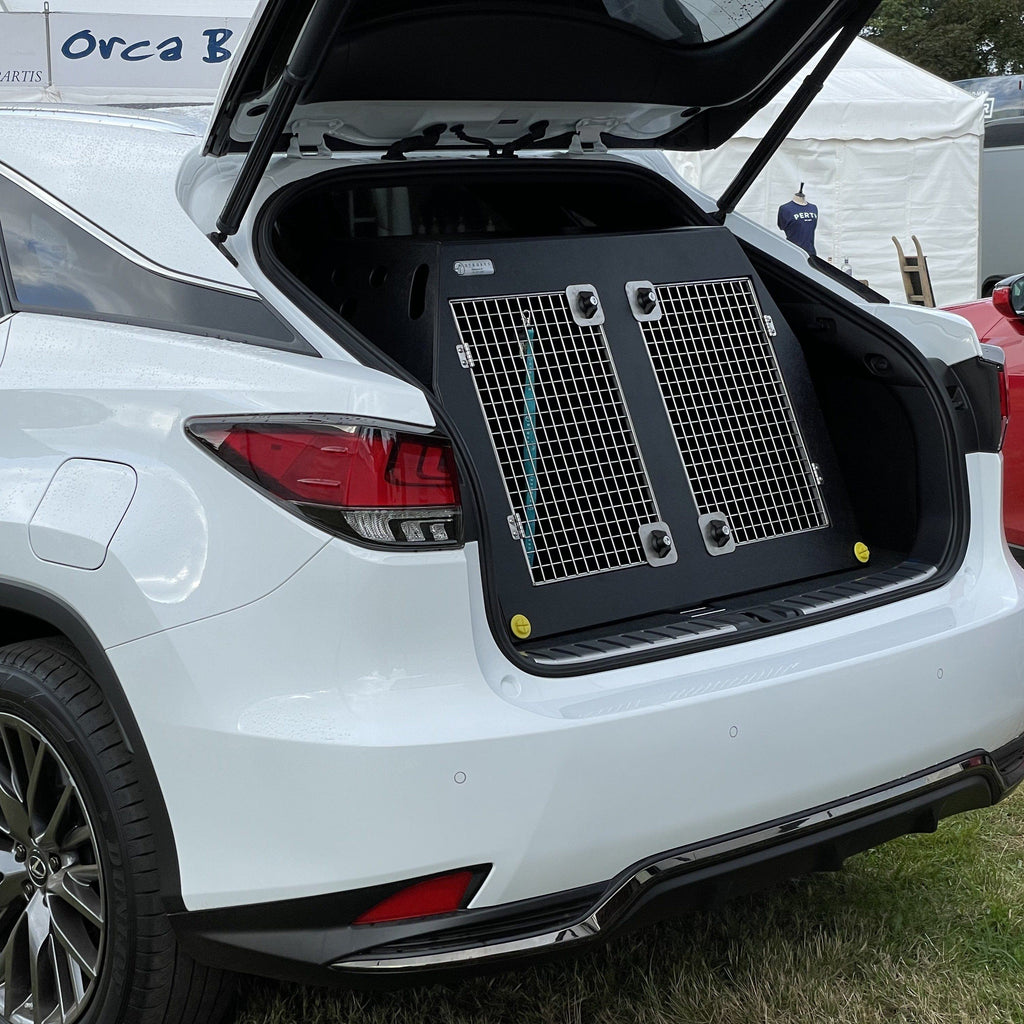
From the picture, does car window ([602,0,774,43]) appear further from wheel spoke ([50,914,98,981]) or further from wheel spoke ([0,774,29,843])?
wheel spoke ([50,914,98,981])

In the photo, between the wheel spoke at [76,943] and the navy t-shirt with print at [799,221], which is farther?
the navy t-shirt with print at [799,221]

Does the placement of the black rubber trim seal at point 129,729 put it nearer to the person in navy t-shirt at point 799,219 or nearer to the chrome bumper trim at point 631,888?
the chrome bumper trim at point 631,888

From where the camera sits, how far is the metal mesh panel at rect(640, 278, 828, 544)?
269cm

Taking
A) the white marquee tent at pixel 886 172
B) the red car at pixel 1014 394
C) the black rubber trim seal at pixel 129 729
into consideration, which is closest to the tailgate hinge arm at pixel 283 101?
the black rubber trim seal at pixel 129 729

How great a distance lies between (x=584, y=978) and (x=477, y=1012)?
233 millimetres

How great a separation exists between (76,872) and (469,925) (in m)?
0.74

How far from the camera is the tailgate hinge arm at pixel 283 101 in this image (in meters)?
1.98

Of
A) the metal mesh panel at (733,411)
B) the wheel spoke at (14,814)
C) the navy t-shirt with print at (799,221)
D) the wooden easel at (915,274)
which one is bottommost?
the wooden easel at (915,274)

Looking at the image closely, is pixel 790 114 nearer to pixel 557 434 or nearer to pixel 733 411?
pixel 733 411

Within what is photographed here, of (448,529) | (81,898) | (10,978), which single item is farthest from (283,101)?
(10,978)

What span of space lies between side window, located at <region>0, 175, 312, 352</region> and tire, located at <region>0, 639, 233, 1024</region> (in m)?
0.58

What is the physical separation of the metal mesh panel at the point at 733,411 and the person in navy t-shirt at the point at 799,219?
31.3 ft

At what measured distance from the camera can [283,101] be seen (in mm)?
2090

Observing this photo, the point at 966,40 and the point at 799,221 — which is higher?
the point at 799,221
